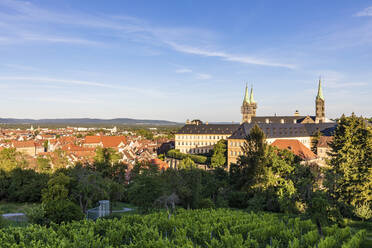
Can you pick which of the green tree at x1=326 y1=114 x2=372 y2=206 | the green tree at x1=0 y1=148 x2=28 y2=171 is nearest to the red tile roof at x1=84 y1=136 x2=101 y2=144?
the green tree at x1=0 y1=148 x2=28 y2=171

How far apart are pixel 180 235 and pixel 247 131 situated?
60975 mm

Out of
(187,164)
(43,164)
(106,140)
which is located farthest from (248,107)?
(43,164)

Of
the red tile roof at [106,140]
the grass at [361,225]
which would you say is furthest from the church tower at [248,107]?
the grass at [361,225]

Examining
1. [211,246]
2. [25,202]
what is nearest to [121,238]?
[211,246]

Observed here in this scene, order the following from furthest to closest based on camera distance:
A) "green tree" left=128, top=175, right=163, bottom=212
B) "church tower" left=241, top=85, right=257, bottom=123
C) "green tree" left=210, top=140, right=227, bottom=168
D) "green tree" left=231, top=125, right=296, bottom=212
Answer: "church tower" left=241, top=85, right=257, bottom=123, "green tree" left=210, top=140, right=227, bottom=168, "green tree" left=231, top=125, right=296, bottom=212, "green tree" left=128, top=175, right=163, bottom=212

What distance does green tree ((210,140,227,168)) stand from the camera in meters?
75.7

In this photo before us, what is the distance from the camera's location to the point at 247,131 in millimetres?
78000

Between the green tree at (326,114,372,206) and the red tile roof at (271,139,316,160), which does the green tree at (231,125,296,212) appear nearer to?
the green tree at (326,114,372,206)

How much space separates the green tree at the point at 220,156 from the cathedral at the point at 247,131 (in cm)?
158

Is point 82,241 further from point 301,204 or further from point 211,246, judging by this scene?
point 301,204

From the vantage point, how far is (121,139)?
115 metres

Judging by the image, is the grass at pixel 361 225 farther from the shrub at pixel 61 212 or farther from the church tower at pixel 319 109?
the church tower at pixel 319 109

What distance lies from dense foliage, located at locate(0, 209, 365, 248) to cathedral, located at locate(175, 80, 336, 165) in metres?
47.0

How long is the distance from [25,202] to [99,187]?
33.4ft
